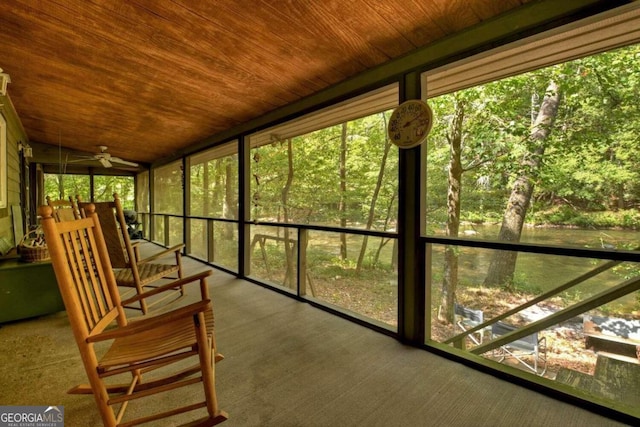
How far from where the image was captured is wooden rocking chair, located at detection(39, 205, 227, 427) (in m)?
1.05

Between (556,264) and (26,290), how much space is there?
5.15 metres

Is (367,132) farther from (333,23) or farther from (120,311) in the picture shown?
(120,311)

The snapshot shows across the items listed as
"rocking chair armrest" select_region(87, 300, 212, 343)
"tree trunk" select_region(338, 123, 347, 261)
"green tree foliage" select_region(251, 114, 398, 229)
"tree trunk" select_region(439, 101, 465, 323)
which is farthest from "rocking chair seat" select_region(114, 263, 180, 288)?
"tree trunk" select_region(338, 123, 347, 261)

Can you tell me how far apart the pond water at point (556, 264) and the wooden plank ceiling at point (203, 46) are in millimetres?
1775

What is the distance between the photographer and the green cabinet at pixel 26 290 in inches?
92.7

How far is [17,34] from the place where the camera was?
2.04 meters

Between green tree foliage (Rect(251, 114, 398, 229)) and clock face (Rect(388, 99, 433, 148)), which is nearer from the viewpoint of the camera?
clock face (Rect(388, 99, 433, 148))

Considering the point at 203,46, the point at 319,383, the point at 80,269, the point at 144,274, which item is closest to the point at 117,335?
the point at 80,269

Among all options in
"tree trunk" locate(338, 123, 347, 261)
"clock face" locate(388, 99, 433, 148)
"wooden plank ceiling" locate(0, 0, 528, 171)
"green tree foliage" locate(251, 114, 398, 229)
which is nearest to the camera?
"wooden plank ceiling" locate(0, 0, 528, 171)

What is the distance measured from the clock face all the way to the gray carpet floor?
5.33 feet

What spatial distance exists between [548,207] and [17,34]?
6.18m

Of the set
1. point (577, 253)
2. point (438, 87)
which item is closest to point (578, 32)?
point (438, 87)

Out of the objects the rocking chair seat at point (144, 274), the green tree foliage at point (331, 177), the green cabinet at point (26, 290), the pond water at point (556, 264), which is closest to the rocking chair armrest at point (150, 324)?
the rocking chair seat at point (144, 274)

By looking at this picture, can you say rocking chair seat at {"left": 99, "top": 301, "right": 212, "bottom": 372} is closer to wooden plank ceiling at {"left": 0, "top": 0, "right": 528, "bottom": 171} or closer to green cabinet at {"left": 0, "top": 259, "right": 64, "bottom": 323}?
wooden plank ceiling at {"left": 0, "top": 0, "right": 528, "bottom": 171}
